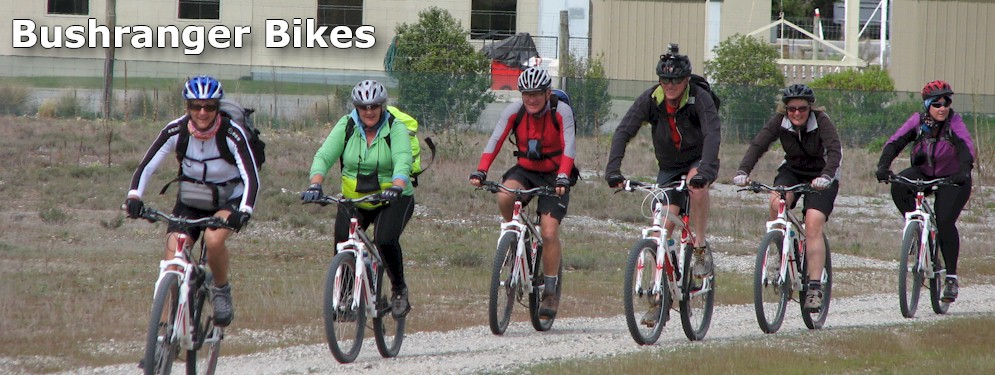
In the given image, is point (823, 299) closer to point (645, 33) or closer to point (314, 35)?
point (645, 33)

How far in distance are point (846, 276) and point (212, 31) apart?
32.5m

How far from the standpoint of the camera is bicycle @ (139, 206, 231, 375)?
6527 millimetres

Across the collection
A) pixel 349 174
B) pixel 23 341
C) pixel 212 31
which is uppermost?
pixel 212 31

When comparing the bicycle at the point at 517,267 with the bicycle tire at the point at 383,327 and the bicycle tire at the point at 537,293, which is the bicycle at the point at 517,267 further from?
the bicycle tire at the point at 383,327

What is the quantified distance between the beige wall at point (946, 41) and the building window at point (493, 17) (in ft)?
43.1

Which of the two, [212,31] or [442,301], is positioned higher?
[212,31]

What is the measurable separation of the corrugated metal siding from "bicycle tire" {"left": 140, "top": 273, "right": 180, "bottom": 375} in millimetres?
29833

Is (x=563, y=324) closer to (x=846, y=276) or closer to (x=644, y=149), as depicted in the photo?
(x=846, y=276)

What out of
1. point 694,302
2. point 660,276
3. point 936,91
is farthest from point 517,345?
point 936,91

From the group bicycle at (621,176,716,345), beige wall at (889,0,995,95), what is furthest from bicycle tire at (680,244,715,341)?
beige wall at (889,0,995,95)

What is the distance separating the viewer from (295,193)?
782 inches

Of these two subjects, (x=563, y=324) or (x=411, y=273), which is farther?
(x=411, y=273)

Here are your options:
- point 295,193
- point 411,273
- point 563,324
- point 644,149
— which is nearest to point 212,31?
point 644,149

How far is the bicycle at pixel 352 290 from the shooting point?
25.5 ft
